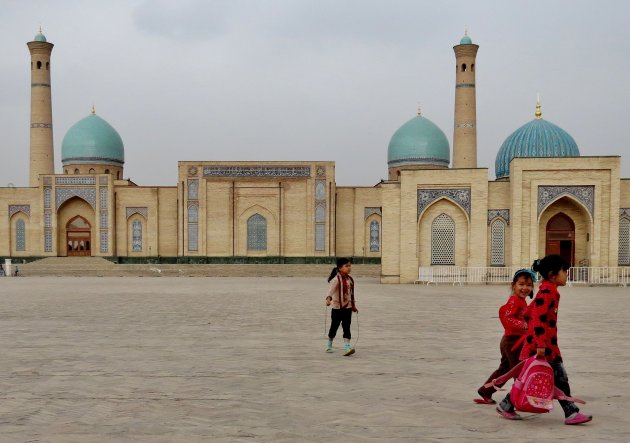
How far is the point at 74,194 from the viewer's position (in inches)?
1182

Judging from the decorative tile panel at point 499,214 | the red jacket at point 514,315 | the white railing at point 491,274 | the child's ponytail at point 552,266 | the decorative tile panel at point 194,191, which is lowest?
the white railing at point 491,274

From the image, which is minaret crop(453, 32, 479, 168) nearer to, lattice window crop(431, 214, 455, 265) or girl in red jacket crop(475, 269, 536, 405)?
lattice window crop(431, 214, 455, 265)

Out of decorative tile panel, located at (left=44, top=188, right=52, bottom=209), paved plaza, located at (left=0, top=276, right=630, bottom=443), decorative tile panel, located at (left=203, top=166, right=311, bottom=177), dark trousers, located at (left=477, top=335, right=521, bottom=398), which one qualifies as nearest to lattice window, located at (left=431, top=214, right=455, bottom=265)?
paved plaza, located at (left=0, top=276, right=630, bottom=443)

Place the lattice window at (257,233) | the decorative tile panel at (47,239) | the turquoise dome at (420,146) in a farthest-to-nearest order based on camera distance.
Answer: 1. the turquoise dome at (420,146)
2. the decorative tile panel at (47,239)
3. the lattice window at (257,233)

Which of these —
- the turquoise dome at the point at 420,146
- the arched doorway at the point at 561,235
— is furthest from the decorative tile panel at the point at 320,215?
the arched doorway at the point at 561,235

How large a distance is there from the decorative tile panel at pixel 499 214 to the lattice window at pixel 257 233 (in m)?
13.0

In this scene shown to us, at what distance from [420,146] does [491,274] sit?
16868mm

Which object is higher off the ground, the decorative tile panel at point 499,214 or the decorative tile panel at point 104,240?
the decorative tile panel at point 499,214

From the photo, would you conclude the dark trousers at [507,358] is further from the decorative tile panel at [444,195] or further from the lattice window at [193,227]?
the lattice window at [193,227]

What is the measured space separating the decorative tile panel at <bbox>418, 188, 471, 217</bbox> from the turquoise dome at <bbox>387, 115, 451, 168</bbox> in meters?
15.4

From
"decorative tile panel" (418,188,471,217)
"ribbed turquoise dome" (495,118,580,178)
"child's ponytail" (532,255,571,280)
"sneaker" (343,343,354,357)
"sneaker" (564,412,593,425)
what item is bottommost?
"sneaker" (343,343,354,357)

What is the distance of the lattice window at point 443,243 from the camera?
64.8 feet

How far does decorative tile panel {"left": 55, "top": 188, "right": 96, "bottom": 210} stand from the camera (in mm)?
30016

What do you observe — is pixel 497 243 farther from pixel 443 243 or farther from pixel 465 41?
pixel 465 41
